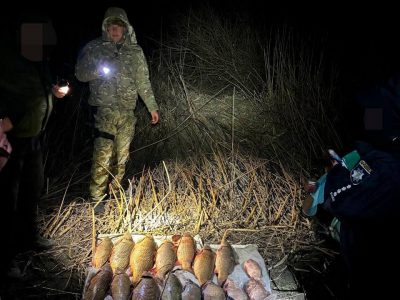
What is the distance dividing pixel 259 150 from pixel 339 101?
171cm

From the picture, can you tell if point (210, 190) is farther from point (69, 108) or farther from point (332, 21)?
point (332, 21)

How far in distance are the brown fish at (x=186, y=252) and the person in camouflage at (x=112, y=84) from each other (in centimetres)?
127

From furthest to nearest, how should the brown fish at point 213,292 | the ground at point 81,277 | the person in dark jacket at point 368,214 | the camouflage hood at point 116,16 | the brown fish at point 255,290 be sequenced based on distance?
the camouflage hood at point 116,16, the ground at point 81,277, the brown fish at point 255,290, the brown fish at point 213,292, the person in dark jacket at point 368,214

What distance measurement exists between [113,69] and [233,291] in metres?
2.51

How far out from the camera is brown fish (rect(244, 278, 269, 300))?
296 centimetres

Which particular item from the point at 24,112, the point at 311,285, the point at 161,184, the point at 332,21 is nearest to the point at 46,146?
the point at 161,184

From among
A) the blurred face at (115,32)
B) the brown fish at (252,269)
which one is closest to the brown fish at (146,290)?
the brown fish at (252,269)

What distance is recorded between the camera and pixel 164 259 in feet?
10.2

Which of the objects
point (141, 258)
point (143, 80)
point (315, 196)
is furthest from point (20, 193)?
point (315, 196)

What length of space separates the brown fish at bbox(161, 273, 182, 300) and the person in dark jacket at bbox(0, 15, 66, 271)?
1.47 meters

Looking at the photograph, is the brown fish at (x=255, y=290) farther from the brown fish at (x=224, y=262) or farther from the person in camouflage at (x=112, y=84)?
the person in camouflage at (x=112, y=84)

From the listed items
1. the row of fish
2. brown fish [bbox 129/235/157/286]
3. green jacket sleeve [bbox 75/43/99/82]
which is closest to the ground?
the row of fish

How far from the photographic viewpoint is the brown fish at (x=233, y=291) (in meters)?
2.90

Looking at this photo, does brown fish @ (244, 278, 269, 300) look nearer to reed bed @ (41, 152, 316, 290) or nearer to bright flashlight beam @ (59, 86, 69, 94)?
reed bed @ (41, 152, 316, 290)
